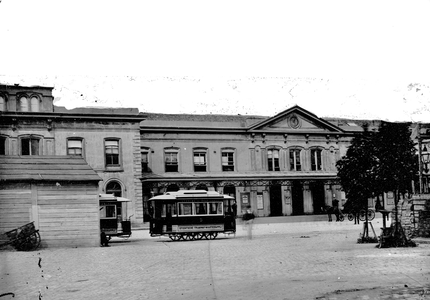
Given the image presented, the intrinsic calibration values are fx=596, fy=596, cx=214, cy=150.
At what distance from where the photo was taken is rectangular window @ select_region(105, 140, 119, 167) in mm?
28281

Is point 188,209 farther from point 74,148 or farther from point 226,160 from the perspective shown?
point 226,160

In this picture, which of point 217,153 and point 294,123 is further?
point 294,123

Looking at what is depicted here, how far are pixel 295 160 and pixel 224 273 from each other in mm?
23163

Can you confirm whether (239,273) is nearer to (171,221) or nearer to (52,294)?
(52,294)

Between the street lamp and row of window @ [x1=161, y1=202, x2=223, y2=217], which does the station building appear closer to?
row of window @ [x1=161, y1=202, x2=223, y2=217]

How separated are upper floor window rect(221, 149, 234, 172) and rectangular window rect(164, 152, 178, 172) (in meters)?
2.62

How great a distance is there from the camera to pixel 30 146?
2458 cm

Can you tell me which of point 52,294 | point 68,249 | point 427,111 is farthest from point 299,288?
point 68,249

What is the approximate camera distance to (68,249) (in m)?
16.6

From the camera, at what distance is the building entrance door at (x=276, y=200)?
32031 mm

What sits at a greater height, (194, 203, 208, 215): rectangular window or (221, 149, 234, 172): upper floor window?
(221, 149, 234, 172): upper floor window

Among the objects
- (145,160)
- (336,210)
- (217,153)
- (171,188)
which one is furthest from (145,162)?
(336,210)

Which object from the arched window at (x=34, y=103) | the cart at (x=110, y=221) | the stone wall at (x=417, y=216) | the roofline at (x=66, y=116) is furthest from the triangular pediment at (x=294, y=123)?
the stone wall at (x=417, y=216)

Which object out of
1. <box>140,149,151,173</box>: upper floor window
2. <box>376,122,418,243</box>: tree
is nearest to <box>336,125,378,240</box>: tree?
<box>376,122,418,243</box>: tree
